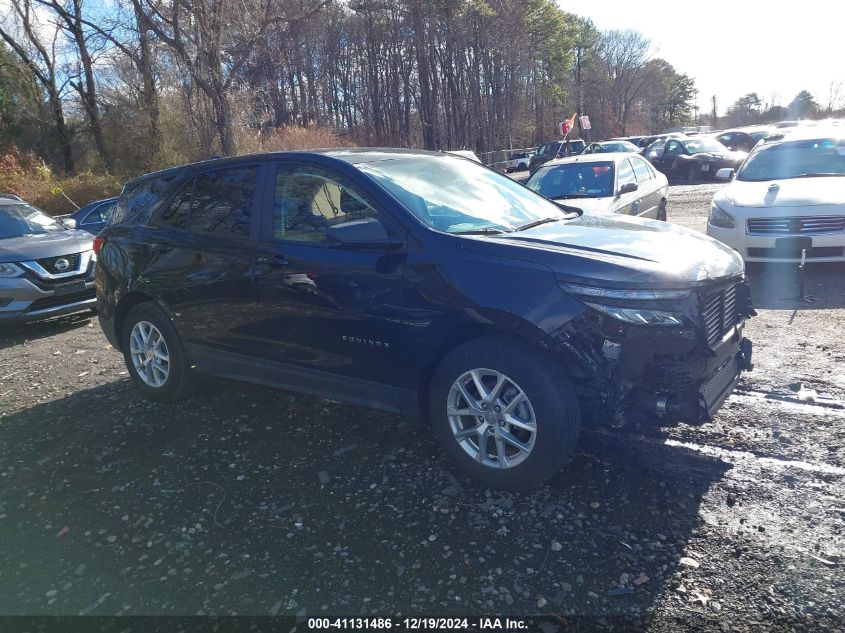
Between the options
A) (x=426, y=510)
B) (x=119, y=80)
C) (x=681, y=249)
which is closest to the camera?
(x=426, y=510)

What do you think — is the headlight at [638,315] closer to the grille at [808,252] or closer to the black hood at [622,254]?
the black hood at [622,254]

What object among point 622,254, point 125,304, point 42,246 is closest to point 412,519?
point 622,254

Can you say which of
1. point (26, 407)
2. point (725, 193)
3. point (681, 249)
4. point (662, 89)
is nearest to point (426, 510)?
point (681, 249)

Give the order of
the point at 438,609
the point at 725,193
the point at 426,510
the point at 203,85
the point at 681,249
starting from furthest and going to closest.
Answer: the point at 203,85 < the point at 725,193 < the point at 681,249 < the point at 426,510 < the point at 438,609

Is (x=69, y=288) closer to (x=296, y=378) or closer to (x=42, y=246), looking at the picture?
(x=42, y=246)

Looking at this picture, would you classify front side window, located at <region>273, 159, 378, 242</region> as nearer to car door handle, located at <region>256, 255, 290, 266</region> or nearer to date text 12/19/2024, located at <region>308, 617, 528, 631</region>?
car door handle, located at <region>256, 255, 290, 266</region>

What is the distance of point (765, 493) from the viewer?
321cm

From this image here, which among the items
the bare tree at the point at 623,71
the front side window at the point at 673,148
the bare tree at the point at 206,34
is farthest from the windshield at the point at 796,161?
the bare tree at the point at 623,71

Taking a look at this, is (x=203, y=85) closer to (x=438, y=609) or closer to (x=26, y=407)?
(x=26, y=407)

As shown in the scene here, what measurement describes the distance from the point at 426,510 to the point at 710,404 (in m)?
1.58

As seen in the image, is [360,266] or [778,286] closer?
[360,266]

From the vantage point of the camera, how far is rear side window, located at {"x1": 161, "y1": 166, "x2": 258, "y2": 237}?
14.3 ft

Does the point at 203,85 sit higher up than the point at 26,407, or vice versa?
the point at 203,85

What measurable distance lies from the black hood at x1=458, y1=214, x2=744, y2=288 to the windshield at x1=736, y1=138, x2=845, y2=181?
5.58m
